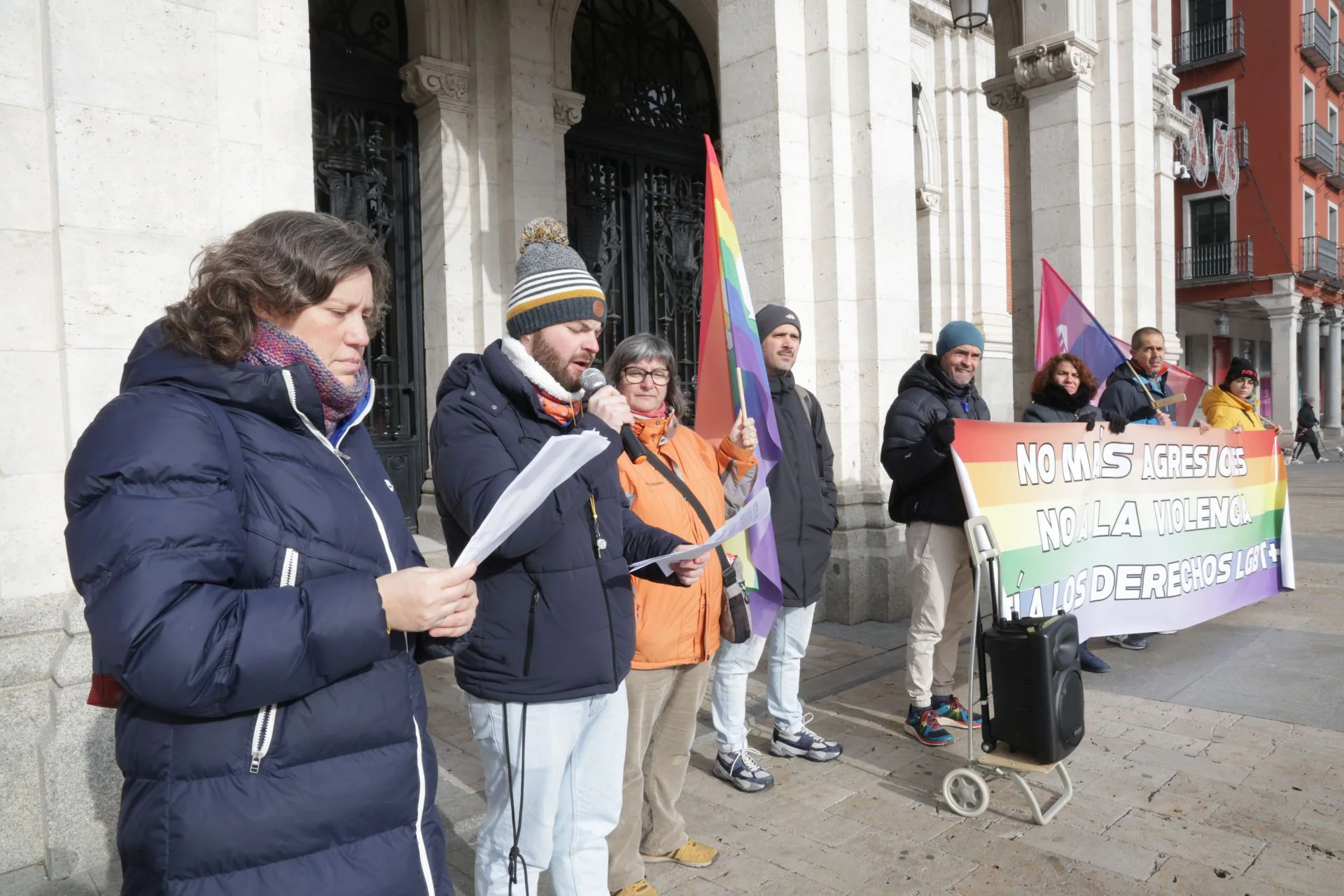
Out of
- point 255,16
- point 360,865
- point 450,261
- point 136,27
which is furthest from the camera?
point 450,261

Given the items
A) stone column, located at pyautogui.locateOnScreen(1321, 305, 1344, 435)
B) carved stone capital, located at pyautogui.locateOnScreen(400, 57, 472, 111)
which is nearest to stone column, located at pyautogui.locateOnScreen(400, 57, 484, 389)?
carved stone capital, located at pyautogui.locateOnScreen(400, 57, 472, 111)

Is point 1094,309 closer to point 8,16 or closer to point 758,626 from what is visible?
point 758,626

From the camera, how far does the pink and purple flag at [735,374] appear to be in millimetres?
3844

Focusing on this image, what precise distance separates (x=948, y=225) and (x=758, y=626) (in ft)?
35.6

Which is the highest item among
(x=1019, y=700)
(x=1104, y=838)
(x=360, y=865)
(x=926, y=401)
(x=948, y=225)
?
(x=948, y=225)

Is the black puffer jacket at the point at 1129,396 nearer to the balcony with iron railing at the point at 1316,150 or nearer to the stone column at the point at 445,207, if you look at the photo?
the stone column at the point at 445,207

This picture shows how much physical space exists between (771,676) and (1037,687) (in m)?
1.25

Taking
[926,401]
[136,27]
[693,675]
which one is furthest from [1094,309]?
[136,27]

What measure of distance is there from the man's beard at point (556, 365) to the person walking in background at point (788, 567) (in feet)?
6.25

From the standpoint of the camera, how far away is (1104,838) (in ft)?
11.2

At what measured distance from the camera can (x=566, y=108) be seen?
9562 millimetres

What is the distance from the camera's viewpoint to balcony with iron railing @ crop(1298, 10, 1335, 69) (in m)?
31.8

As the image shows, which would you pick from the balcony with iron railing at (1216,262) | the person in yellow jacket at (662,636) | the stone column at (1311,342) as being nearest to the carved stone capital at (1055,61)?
the person in yellow jacket at (662,636)

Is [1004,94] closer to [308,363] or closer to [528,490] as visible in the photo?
[528,490]
